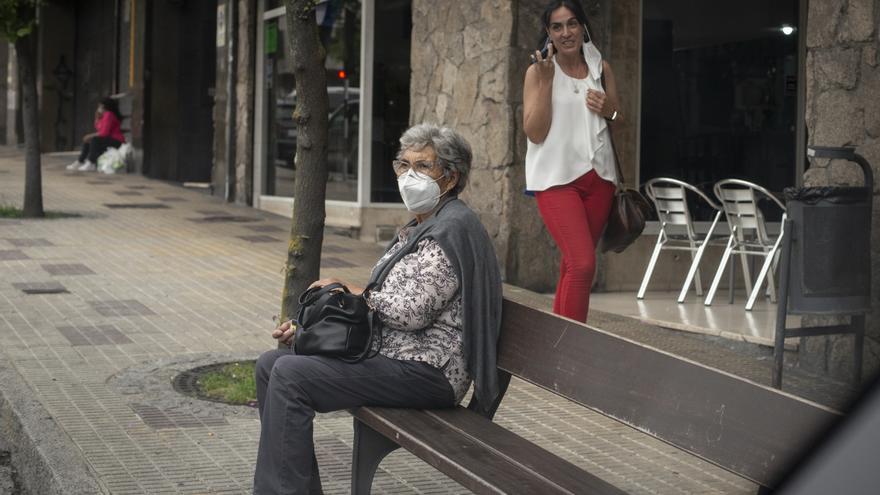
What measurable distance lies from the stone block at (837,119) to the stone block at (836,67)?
0.14 feet

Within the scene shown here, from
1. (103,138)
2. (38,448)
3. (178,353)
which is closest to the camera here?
(38,448)

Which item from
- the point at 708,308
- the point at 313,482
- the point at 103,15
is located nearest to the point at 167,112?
the point at 103,15

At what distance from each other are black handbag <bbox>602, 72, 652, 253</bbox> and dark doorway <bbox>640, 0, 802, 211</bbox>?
3.85m

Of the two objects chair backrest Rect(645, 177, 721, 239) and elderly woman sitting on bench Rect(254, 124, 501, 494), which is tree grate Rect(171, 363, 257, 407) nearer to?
elderly woman sitting on bench Rect(254, 124, 501, 494)

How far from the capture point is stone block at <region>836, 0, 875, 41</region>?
639cm

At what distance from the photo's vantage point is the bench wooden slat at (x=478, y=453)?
11.6 feet

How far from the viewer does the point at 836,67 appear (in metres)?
6.57

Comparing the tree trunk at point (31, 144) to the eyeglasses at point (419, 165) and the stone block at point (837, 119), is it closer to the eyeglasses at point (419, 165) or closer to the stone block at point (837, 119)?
the stone block at point (837, 119)

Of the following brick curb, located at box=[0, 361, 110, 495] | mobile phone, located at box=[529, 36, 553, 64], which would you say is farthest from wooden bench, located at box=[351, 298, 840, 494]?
mobile phone, located at box=[529, 36, 553, 64]

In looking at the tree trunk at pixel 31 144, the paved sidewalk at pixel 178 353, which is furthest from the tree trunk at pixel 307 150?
the tree trunk at pixel 31 144

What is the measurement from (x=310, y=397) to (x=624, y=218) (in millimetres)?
2286

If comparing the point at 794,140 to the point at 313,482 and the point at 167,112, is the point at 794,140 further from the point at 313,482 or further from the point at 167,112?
the point at 167,112

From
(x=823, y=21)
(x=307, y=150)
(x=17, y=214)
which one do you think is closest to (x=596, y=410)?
(x=307, y=150)

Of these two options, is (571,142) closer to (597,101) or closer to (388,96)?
(597,101)
